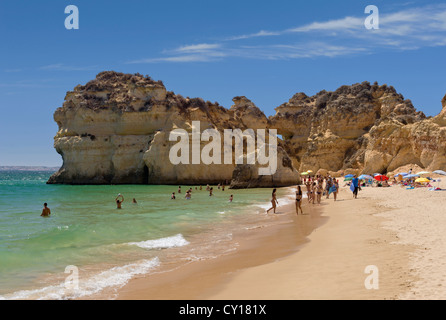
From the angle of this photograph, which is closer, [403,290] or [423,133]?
[403,290]

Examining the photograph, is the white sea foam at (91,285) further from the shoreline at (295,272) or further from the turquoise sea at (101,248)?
the shoreline at (295,272)

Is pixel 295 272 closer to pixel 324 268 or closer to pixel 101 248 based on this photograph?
pixel 324 268

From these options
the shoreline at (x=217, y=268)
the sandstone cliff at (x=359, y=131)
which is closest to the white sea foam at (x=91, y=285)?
the shoreline at (x=217, y=268)

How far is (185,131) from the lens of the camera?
45.4 m

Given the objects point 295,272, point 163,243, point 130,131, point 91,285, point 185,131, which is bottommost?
point 163,243

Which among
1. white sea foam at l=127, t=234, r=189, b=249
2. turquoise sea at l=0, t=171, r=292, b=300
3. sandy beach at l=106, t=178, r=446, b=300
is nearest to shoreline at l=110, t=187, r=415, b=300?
sandy beach at l=106, t=178, r=446, b=300

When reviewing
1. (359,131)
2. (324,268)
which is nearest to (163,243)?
(324,268)

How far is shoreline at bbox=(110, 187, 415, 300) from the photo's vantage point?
18.6 ft

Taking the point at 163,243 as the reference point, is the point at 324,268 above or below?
above

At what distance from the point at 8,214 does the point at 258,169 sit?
23.3 m

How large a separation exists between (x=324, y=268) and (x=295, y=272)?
0.52m
